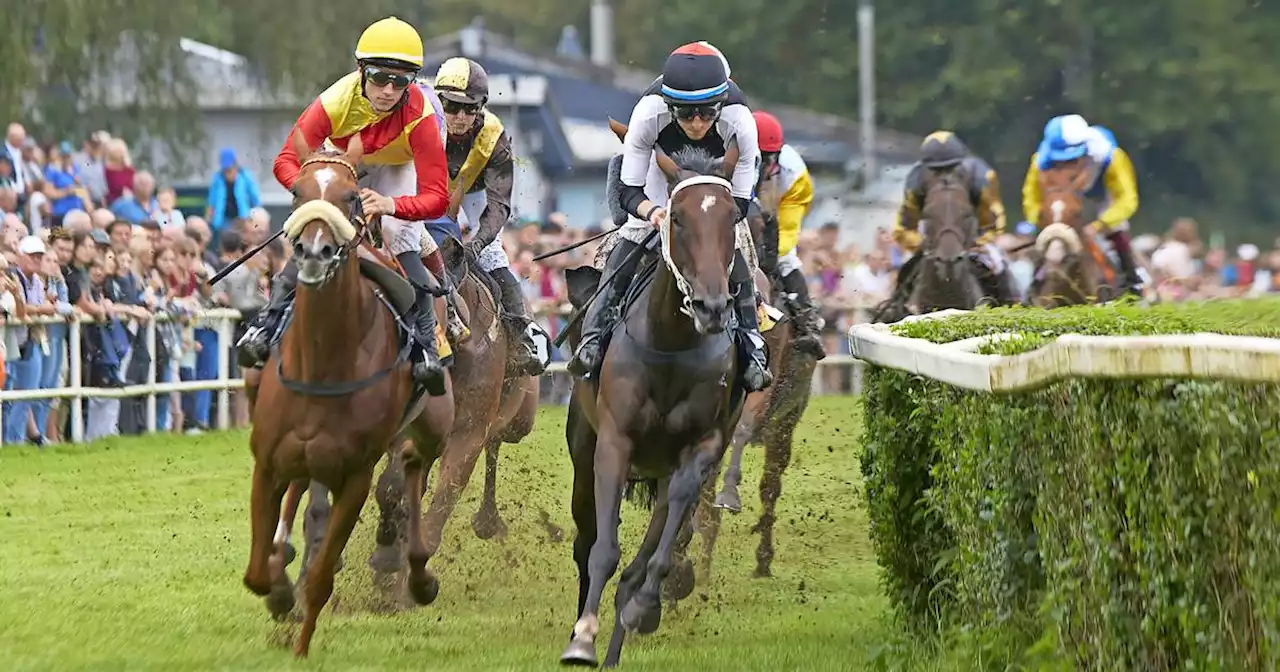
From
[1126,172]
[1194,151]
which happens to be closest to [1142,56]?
[1194,151]

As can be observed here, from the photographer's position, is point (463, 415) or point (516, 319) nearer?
point (463, 415)

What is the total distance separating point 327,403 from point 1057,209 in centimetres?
783

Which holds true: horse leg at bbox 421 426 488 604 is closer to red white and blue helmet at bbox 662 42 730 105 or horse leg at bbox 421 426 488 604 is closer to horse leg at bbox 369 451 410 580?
horse leg at bbox 369 451 410 580

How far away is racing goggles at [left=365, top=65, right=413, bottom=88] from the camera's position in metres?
8.73

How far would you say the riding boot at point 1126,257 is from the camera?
1514 centimetres

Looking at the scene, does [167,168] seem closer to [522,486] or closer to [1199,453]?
[522,486]

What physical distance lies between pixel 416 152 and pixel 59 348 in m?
7.34

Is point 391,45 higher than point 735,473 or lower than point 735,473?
higher

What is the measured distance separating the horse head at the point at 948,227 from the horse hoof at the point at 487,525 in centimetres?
345

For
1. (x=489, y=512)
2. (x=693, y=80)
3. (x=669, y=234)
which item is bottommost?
(x=489, y=512)

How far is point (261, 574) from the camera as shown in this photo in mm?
8289

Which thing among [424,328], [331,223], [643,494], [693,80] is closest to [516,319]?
[643,494]

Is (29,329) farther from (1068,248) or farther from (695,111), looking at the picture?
(695,111)

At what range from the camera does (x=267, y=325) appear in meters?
8.50
